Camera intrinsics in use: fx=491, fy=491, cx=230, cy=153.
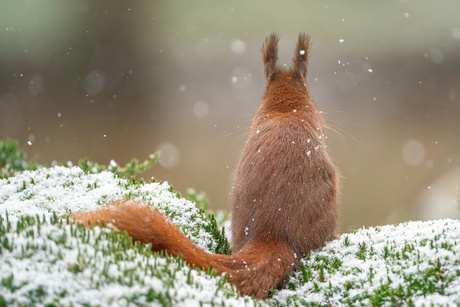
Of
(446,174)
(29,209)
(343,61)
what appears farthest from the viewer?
(343,61)

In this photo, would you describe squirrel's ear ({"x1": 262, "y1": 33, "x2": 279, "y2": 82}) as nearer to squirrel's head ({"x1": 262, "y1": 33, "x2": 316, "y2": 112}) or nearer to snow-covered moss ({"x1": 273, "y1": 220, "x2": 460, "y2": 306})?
squirrel's head ({"x1": 262, "y1": 33, "x2": 316, "y2": 112})

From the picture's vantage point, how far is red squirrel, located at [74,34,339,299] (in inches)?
118

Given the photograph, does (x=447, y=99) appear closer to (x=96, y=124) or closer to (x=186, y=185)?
(x=186, y=185)

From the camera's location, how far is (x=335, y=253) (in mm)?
3779

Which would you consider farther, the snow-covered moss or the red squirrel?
the red squirrel

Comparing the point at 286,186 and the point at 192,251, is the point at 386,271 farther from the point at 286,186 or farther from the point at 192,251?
the point at 192,251

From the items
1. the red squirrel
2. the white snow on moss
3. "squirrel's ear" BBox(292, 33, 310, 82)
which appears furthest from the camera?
"squirrel's ear" BBox(292, 33, 310, 82)

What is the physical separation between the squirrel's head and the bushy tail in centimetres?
153

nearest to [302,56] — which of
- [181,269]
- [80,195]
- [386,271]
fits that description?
[386,271]

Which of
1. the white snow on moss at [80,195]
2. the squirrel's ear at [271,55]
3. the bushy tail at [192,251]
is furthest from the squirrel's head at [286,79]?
the bushy tail at [192,251]

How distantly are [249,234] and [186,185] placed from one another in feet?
13.6

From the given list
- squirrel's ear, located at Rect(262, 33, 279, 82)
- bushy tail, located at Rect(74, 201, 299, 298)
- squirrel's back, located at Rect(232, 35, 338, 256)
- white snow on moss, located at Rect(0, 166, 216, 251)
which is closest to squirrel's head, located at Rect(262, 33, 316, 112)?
squirrel's ear, located at Rect(262, 33, 279, 82)

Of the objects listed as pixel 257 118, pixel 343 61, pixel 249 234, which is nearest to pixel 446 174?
pixel 343 61

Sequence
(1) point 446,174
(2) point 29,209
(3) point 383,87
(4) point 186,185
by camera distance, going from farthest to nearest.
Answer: (3) point 383,87 < (1) point 446,174 < (4) point 186,185 < (2) point 29,209
